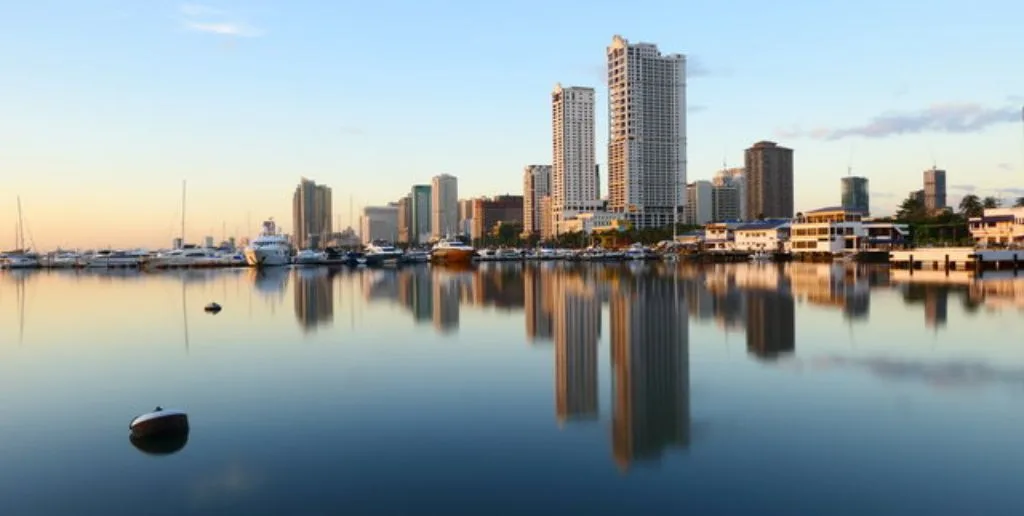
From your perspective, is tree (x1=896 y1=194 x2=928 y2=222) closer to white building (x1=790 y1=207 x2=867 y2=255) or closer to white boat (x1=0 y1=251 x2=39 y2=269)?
white building (x1=790 y1=207 x2=867 y2=255)

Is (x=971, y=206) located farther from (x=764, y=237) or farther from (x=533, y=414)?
(x=533, y=414)

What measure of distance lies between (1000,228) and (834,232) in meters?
23.7

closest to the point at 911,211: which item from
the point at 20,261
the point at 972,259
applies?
the point at 972,259

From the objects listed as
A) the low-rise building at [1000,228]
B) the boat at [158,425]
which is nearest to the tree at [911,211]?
the low-rise building at [1000,228]

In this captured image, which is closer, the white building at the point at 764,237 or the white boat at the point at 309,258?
the white boat at the point at 309,258

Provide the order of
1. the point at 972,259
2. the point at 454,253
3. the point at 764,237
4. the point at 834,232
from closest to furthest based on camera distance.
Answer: the point at 972,259 < the point at 834,232 < the point at 454,253 < the point at 764,237

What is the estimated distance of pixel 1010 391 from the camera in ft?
65.3

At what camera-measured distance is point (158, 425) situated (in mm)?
16625

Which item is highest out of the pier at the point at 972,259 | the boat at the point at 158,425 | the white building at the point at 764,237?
the white building at the point at 764,237

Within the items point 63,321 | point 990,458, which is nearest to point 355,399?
point 990,458

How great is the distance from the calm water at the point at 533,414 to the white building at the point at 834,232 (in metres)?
84.4

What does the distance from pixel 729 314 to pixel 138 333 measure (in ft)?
96.4

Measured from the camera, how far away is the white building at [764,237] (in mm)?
139500

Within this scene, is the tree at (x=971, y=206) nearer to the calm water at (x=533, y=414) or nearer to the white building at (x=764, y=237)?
the white building at (x=764, y=237)
